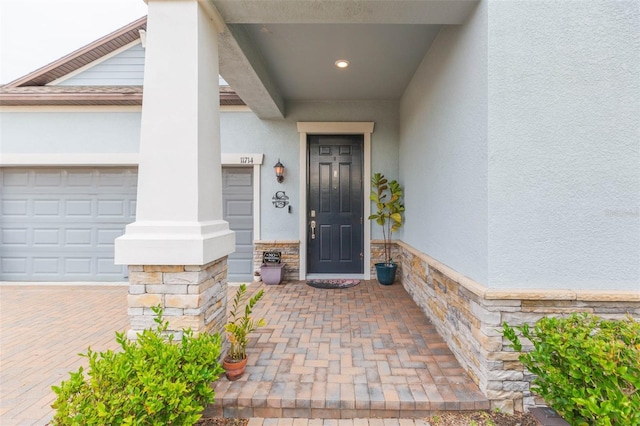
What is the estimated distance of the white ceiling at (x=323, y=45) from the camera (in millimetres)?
2369

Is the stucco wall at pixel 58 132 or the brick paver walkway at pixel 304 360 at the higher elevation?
the stucco wall at pixel 58 132

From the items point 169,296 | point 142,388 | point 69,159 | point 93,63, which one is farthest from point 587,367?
point 93,63

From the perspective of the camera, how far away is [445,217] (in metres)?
3.02

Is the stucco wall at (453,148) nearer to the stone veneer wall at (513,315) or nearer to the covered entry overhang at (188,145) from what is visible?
the stone veneer wall at (513,315)

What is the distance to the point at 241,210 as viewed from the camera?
550 centimetres

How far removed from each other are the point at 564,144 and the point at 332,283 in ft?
12.2

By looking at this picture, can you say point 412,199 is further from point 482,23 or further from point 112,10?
point 112,10

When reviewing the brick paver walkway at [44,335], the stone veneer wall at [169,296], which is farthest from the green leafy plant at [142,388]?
the brick paver walkway at [44,335]

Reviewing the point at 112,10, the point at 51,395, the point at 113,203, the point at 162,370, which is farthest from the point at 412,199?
the point at 112,10

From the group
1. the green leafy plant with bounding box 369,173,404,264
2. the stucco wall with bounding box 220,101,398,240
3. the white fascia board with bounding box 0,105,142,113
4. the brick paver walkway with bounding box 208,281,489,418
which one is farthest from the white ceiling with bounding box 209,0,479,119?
the brick paver walkway with bounding box 208,281,489,418

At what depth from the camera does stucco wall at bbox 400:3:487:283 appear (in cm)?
223

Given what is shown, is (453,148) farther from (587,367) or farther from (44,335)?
(44,335)

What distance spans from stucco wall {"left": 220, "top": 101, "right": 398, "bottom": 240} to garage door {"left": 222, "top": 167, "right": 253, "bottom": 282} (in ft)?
0.90

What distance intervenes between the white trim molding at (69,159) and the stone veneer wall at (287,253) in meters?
2.60
